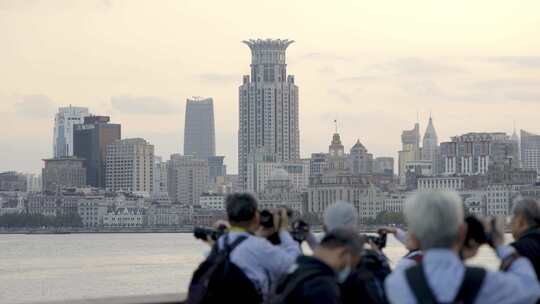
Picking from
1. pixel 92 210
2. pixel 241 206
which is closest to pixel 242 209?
pixel 241 206

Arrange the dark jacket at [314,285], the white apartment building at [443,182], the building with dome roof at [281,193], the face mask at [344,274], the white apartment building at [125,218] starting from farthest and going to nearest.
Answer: the building with dome roof at [281,193]
the white apartment building at [125,218]
the white apartment building at [443,182]
the face mask at [344,274]
the dark jacket at [314,285]

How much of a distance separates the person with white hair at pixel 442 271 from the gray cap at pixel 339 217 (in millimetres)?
1407

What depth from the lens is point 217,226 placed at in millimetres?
7426

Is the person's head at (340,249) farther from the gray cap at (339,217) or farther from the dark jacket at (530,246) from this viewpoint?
the dark jacket at (530,246)

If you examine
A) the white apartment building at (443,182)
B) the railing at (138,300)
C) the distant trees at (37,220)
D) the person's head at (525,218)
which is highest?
the white apartment building at (443,182)

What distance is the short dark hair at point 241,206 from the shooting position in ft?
22.6

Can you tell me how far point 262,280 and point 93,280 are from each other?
48310 millimetres

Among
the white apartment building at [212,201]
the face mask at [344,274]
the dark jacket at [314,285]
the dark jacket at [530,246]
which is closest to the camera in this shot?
the dark jacket at [314,285]

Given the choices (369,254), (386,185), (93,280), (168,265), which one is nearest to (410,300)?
(369,254)

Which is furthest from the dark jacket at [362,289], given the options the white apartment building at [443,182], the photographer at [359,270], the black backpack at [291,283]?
the white apartment building at [443,182]

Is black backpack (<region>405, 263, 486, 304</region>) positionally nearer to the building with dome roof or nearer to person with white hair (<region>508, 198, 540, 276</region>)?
person with white hair (<region>508, 198, 540, 276</region>)

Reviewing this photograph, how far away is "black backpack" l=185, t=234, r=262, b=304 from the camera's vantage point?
6.88 meters

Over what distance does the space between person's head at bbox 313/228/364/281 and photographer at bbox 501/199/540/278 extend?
1.31 metres

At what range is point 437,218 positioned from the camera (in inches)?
194
